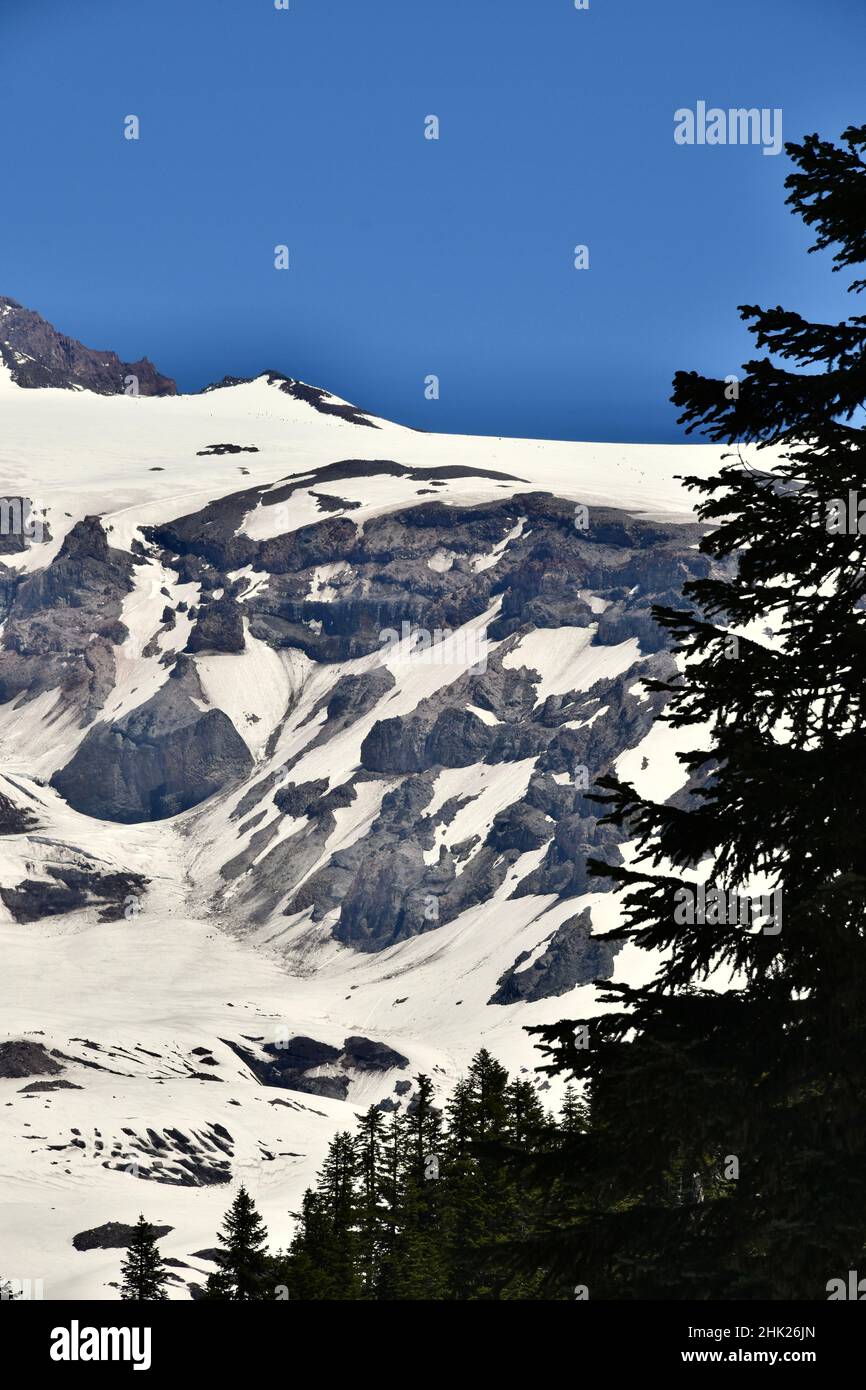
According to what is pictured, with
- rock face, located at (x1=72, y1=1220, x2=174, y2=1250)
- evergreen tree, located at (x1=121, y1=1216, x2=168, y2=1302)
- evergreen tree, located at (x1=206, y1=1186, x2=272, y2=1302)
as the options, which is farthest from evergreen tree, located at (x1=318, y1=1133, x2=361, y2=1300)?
rock face, located at (x1=72, y1=1220, x2=174, y2=1250)

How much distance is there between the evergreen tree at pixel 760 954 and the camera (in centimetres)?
1333

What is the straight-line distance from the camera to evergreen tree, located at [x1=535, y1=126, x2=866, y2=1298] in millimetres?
13328

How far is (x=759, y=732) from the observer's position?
14.5m

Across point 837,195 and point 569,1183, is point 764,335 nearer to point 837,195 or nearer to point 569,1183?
point 837,195

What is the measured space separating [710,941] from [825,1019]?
1.19 meters
